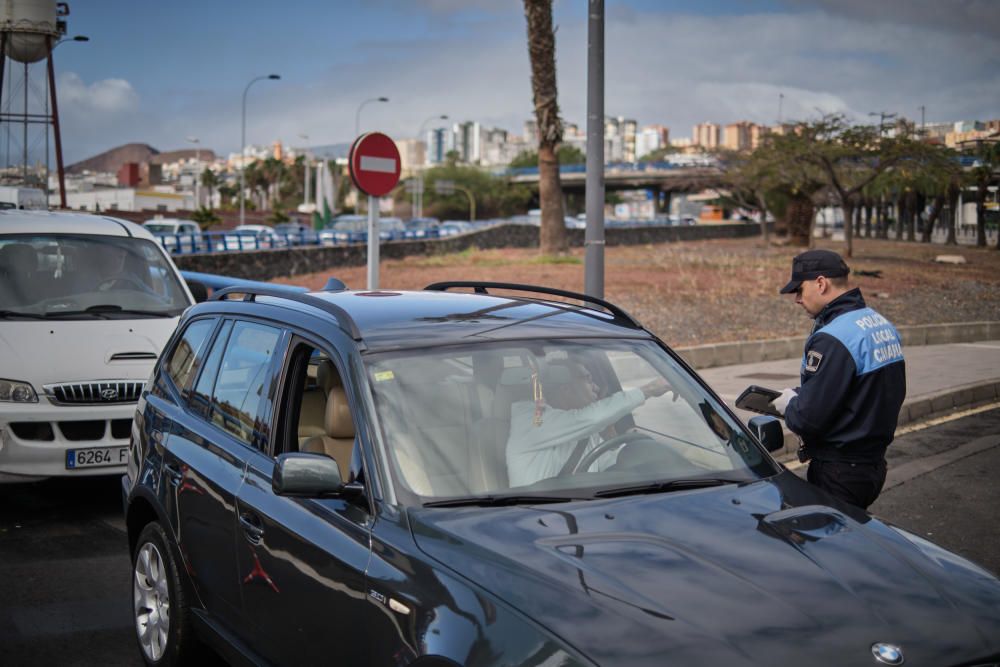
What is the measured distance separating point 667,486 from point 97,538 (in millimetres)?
4738

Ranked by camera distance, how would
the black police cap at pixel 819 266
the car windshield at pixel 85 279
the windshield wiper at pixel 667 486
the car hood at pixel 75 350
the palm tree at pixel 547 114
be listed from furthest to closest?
the palm tree at pixel 547 114, the car windshield at pixel 85 279, the car hood at pixel 75 350, the black police cap at pixel 819 266, the windshield wiper at pixel 667 486

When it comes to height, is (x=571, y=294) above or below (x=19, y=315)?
above

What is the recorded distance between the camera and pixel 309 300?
4203mm

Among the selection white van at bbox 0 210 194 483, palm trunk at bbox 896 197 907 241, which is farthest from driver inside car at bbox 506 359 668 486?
palm trunk at bbox 896 197 907 241

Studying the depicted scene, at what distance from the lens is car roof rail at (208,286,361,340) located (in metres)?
3.72

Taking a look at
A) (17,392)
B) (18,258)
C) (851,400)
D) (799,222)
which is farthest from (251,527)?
(799,222)

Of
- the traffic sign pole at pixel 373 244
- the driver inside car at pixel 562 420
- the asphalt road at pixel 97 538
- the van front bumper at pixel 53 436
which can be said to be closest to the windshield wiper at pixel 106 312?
the van front bumper at pixel 53 436

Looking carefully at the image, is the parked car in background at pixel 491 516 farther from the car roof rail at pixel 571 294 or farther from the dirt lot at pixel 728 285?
the dirt lot at pixel 728 285

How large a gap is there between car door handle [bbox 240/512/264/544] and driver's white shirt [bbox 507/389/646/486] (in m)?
0.89

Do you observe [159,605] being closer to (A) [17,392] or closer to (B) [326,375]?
(B) [326,375]

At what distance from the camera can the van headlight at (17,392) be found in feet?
23.6

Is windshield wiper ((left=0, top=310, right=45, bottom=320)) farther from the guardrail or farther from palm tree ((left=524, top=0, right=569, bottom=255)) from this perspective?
the guardrail

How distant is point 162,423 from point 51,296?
4.10 metres

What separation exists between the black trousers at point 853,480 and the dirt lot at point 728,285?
11.7 m
